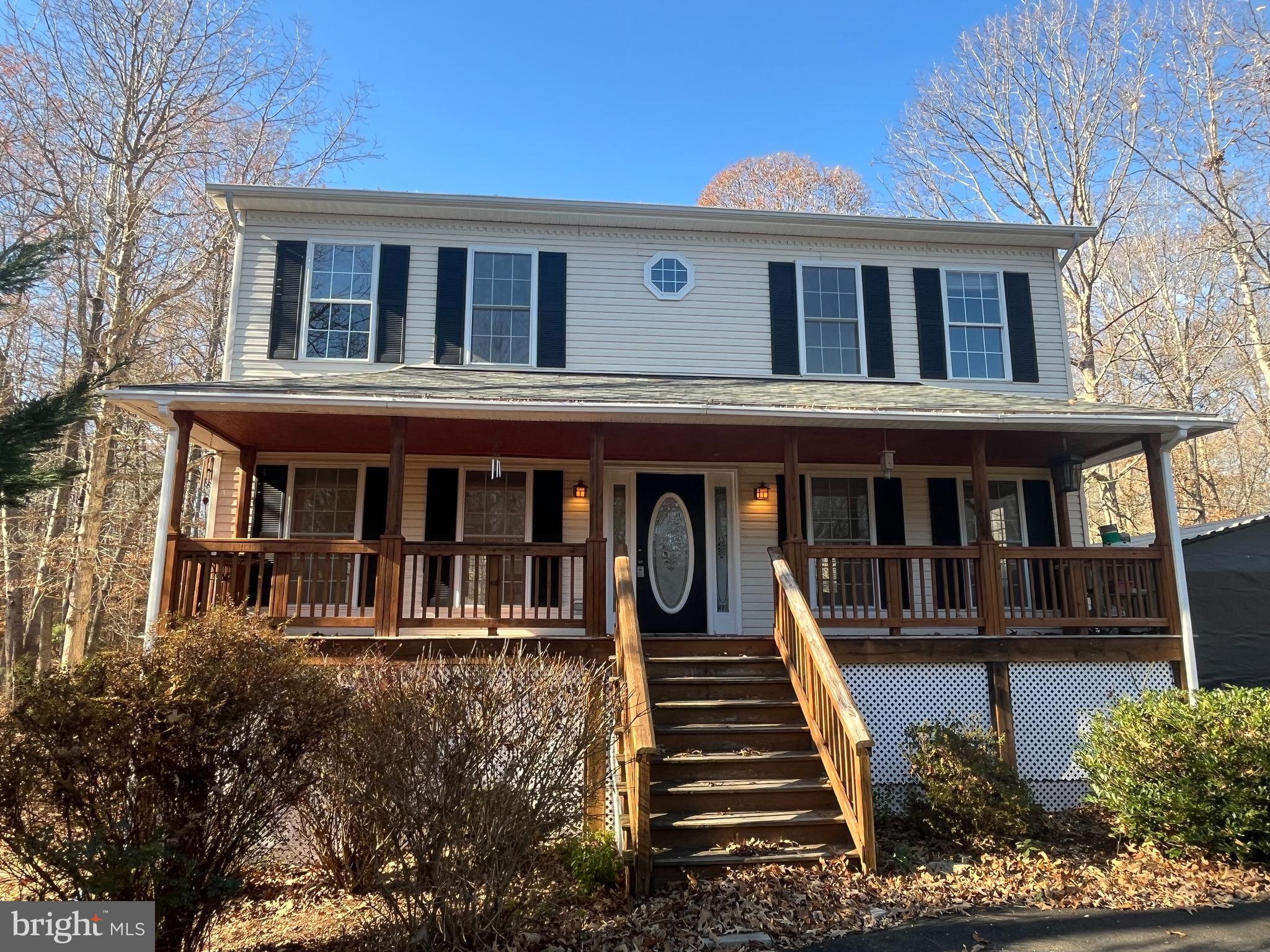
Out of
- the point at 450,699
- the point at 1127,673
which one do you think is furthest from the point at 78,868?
the point at 1127,673

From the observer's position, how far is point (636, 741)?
5.35m

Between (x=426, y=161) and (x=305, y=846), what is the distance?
39.3 ft

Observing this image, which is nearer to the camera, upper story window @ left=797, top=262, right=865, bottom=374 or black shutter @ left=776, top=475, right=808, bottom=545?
black shutter @ left=776, top=475, right=808, bottom=545

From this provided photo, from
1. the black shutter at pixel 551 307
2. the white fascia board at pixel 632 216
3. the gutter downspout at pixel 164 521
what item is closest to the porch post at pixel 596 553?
the black shutter at pixel 551 307

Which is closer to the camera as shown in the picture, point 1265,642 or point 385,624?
point 385,624

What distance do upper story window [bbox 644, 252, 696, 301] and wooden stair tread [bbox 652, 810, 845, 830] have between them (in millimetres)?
6726

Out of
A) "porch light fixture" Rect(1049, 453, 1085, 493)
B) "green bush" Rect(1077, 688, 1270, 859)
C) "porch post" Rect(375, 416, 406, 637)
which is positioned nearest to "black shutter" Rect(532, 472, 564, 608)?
"porch post" Rect(375, 416, 406, 637)

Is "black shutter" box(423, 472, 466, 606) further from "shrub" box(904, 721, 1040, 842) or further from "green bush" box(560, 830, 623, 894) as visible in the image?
"shrub" box(904, 721, 1040, 842)

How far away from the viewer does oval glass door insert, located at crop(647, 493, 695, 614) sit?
9.73 meters

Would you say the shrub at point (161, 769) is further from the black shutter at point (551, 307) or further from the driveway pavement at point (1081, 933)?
the black shutter at point (551, 307)

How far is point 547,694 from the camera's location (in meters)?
4.61

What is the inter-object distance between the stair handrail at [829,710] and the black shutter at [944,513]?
3.37 m

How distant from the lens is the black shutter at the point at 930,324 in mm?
10523

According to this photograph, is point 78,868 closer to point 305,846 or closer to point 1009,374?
point 305,846
